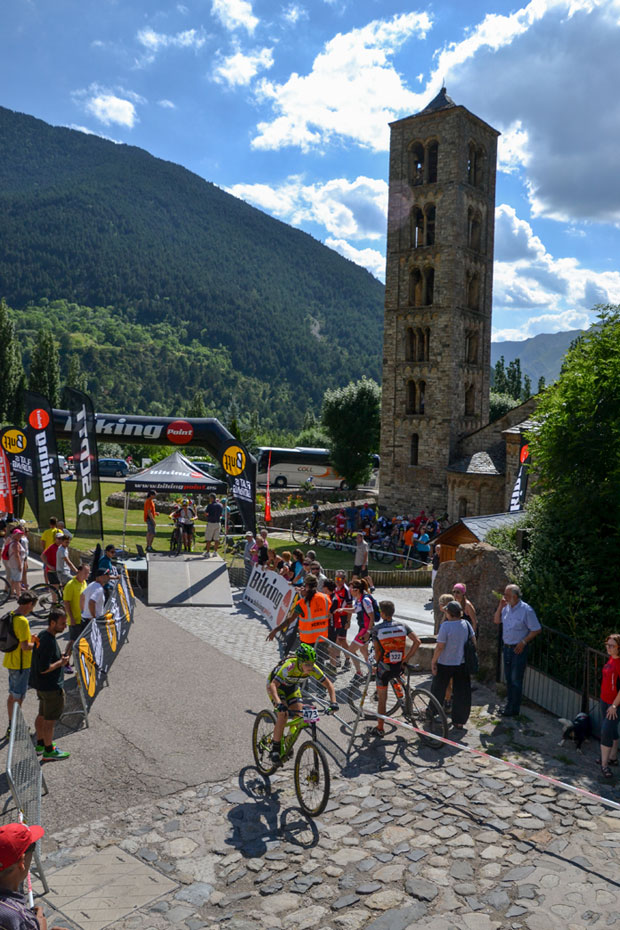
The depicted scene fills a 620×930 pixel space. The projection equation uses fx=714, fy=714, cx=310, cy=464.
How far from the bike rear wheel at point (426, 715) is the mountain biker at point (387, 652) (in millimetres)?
340

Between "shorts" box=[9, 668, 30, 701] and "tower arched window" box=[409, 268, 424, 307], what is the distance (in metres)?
38.4

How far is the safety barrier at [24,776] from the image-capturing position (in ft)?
18.6

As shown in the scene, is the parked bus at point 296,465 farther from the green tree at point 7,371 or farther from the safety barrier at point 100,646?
the safety barrier at point 100,646

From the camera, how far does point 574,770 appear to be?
28.2 ft

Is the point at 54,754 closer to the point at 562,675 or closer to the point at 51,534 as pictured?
the point at 562,675

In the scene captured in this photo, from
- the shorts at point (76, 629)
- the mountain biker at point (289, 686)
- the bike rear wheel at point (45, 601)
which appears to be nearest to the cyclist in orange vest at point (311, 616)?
the mountain biker at point (289, 686)

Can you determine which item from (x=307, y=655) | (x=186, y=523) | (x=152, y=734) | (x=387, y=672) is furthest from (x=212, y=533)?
(x=307, y=655)

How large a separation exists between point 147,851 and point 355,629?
10.3 meters

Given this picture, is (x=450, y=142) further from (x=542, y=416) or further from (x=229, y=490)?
(x=542, y=416)

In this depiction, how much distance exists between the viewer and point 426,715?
31.4 feet

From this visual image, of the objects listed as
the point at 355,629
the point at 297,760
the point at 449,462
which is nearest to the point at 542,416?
the point at 355,629

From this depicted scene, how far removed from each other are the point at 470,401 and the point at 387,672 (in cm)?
3654

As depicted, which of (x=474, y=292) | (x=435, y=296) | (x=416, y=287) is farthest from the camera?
(x=474, y=292)

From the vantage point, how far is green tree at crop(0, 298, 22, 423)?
189 feet
